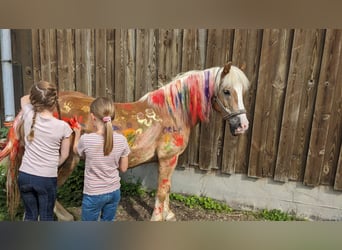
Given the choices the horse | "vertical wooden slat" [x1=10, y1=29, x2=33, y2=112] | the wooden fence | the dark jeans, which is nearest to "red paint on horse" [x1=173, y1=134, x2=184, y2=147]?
the horse

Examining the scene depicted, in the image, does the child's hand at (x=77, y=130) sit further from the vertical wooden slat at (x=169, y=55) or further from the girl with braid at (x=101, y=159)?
the vertical wooden slat at (x=169, y=55)

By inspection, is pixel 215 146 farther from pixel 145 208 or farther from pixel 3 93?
pixel 3 93

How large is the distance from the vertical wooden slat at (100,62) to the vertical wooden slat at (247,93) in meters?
0.61

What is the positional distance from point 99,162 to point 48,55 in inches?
23.4

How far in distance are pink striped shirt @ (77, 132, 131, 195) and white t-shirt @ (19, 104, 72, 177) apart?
3.6 inches

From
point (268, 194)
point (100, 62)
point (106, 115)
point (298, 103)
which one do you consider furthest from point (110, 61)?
point (268, 194)

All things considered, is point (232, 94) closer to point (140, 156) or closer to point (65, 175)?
point (140, 156)

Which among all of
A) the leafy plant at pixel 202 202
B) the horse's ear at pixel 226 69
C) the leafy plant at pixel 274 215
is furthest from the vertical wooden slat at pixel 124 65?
the leafy plant at pixel 274 215

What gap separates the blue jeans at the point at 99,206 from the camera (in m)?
1.25

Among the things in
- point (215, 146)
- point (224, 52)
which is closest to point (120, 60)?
point (224, 52)
